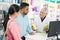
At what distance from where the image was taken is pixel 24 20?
3.40m

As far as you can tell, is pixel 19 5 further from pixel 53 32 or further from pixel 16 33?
pixel 53 32

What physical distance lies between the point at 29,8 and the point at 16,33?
2.18ft

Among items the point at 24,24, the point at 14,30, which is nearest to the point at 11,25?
the point at 14,30

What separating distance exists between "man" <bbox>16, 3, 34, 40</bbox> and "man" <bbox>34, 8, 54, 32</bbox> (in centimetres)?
24

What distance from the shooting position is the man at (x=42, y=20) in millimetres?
3574

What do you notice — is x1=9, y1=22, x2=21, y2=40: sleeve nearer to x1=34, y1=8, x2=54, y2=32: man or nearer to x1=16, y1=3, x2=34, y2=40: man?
x1=16, y1=3, x2=34, y2=40: man

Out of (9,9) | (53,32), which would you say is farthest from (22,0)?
(53,32)

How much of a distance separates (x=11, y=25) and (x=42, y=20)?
0.90m

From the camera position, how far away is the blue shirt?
330cm

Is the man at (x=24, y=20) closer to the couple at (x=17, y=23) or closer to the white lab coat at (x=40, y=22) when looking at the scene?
the couple at (x=17, y=23)

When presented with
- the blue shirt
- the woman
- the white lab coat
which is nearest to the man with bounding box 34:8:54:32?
the white lab coat

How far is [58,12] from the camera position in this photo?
12.7 feet

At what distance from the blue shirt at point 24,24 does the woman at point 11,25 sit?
149mm

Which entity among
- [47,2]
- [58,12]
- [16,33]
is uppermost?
[47,2]
